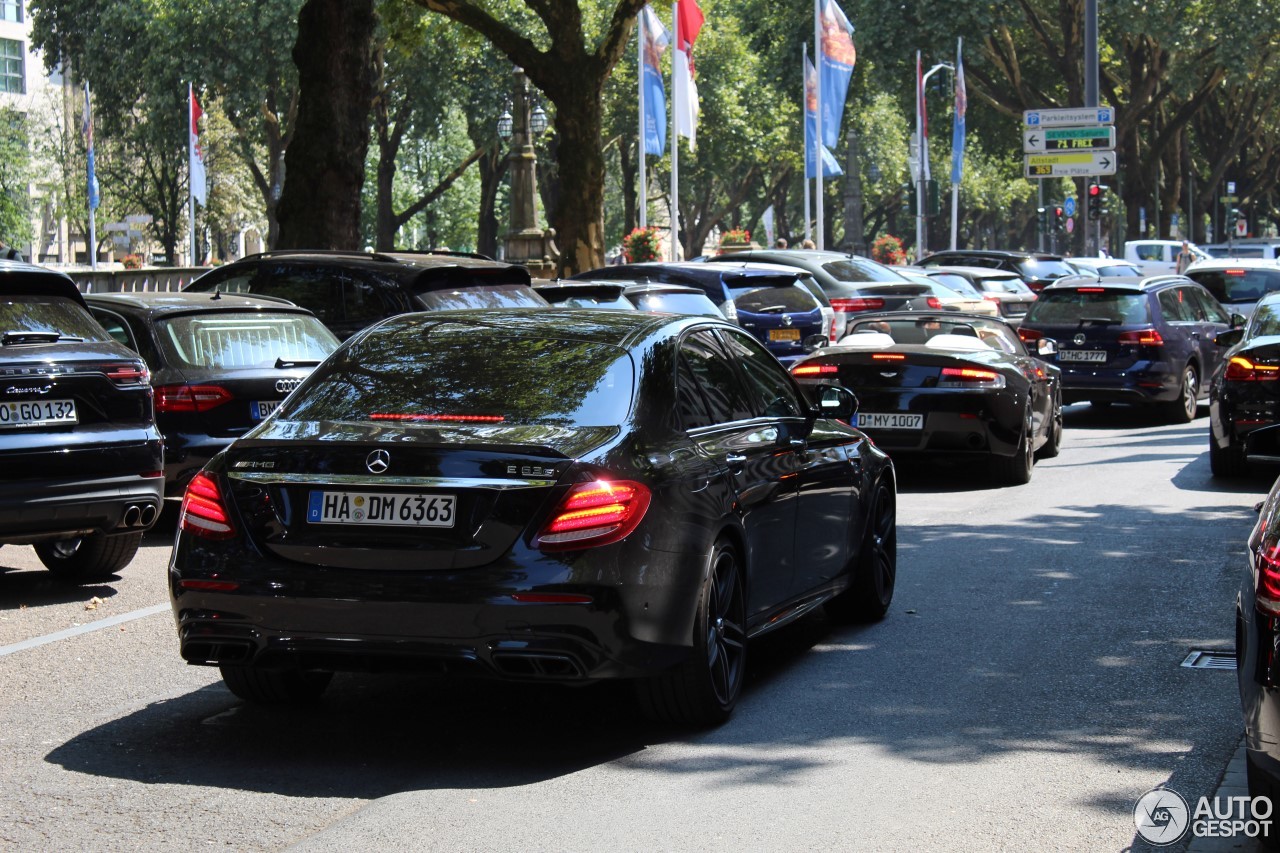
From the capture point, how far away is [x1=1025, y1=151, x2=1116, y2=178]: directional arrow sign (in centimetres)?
4119

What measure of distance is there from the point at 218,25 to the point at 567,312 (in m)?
42.6

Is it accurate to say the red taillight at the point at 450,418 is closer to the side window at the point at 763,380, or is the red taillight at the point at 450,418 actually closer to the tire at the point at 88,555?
the side window at the point at 763,380

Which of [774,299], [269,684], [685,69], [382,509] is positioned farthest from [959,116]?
[382,509]

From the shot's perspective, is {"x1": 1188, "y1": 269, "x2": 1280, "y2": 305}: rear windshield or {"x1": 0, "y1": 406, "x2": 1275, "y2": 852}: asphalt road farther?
{"x1": 1188, "y1": 269, "x2": 1280, "y2": 305}: rear windshield

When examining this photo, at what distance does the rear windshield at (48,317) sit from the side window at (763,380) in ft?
11.5

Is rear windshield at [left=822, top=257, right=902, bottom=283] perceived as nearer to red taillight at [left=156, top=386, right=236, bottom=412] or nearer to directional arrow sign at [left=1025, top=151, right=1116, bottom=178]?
red taillight at [left=156, top=386, right=236, bottom=412]

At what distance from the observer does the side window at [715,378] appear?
22.3ft

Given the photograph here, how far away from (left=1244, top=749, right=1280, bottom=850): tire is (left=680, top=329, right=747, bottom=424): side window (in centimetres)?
256

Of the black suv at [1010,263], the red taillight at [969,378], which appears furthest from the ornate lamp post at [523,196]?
the red taillight at [969,378]

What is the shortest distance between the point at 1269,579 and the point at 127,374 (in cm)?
621

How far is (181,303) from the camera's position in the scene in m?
11.3

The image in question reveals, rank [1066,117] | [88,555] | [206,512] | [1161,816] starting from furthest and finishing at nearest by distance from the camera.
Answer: [1066,117] → [88,555] → [206,512] → [1161,816]

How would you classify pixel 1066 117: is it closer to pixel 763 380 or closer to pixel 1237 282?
pixel 1237 282

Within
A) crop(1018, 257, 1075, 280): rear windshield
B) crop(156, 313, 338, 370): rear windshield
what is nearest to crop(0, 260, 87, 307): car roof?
crop(156, 313, 338, 370): rear windshield
